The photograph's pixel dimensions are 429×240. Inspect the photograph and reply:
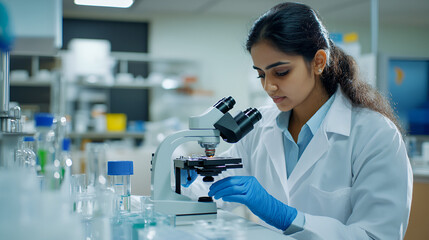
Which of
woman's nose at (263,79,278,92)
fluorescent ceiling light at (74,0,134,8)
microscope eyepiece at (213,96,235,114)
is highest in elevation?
fluorescent ceiling light at (74,0,134,8)

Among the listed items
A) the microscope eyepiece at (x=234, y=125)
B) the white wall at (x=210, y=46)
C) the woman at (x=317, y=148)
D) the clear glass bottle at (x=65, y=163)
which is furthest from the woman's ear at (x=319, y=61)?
the white wall at (x=210, y=46)

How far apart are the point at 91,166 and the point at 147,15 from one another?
524 cm

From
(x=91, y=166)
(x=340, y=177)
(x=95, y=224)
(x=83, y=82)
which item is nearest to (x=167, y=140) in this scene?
(x=91, y=166)

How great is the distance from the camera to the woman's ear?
55.6 inches

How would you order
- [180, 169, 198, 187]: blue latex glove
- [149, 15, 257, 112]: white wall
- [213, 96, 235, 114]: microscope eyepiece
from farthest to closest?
[149, 15, 257, 112]: white wall, [180, 169, 198, 187]: blue latex glove, [213, 96, 235, 114]: microscope eyepiece

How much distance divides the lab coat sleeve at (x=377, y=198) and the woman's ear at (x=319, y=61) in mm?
309

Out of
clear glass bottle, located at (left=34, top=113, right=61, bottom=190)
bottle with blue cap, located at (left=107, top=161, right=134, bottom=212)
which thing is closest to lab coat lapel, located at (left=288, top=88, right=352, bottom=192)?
bottle with blue cap, located at (left=107, top=161, right=134, bottom=212)

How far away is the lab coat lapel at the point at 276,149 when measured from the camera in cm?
146

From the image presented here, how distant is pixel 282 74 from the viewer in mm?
1388

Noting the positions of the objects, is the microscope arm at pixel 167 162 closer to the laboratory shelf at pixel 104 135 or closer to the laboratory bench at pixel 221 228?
the laboratory bench at pixel 221 228

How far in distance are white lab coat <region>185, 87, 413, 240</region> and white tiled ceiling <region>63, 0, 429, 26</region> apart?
413cm

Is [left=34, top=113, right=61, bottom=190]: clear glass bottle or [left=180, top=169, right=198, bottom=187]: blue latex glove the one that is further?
[left=180, top=169, right=198, bottom=187]: blue latex glove

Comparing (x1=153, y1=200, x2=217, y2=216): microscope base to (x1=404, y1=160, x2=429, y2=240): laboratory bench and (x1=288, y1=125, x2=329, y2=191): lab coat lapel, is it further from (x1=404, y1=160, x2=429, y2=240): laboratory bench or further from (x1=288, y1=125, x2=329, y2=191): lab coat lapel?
(x1=404, y1=160, x2=429, y2=240): laboratory bench

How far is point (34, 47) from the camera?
0.83 m
